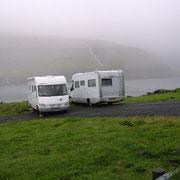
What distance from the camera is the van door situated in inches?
919

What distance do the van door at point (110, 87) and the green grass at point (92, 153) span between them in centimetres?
1244

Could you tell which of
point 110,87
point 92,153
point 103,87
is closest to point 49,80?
point 103,87

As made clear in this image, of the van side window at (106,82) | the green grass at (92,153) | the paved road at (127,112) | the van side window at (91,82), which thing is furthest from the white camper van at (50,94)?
the green grass at (92,153)

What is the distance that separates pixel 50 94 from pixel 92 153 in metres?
14.2

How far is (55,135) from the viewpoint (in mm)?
10602

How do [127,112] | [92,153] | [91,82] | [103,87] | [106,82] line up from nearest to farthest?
[92,153], [127,112], [103,87], [106,82], [91,82]

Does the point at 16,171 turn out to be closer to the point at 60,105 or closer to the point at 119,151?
the point at 119,151

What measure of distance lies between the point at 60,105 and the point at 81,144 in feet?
41.0

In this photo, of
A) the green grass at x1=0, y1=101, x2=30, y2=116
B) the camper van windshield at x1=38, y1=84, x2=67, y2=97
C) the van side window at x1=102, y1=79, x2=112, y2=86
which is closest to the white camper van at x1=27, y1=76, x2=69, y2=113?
the camper van windshield at x1=38, y1=84, x2=67, y2=97

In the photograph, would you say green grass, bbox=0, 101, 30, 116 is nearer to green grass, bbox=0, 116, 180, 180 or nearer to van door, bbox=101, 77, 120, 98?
van door, bbox=101, 77, 120, 98

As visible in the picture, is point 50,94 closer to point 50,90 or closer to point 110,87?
point 50,90

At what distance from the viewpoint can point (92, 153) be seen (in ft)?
24.5

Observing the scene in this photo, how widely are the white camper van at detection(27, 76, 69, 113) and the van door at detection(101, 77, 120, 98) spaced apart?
366cm

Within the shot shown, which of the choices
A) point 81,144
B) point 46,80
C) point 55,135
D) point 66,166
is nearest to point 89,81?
point 46,80
